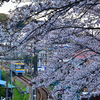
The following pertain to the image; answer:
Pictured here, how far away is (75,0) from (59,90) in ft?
9.02

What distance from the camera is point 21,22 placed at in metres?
2.23

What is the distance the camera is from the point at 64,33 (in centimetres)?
422

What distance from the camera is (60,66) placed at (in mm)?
4465

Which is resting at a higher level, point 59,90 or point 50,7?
point 50,7

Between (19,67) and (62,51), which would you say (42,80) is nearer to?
(62,51)

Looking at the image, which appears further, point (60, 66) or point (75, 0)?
point (60, 66)

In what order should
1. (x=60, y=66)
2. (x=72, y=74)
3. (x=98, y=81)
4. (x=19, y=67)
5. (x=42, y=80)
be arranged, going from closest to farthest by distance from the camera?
(x=98, y=81) → (x=72, y=74) → (x=60, y=66) → (x=42, y=80) → (x=19, y=67)

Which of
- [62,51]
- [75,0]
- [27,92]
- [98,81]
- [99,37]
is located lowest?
[27,92]

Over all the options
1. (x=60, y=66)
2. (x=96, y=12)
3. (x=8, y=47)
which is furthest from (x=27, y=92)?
(x=8, y=47)

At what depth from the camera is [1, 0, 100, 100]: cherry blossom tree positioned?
2236mm

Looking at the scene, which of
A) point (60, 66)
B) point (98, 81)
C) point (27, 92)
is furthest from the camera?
point (27, 92)

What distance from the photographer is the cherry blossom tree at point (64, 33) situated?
2.24 metres

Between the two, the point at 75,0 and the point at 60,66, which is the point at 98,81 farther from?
the point at 75,0

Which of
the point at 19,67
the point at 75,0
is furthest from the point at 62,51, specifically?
the point at 19,67
